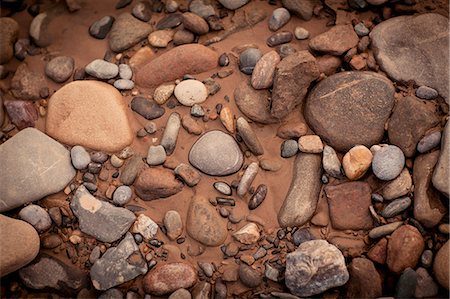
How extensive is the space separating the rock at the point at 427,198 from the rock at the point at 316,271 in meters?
0.40

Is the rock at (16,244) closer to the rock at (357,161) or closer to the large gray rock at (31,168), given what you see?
the large gray rock at (31,168)

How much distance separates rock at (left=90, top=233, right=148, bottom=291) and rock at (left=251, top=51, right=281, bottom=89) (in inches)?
39.0

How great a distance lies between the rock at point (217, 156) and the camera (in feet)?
8.04

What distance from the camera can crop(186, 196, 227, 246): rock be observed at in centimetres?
236

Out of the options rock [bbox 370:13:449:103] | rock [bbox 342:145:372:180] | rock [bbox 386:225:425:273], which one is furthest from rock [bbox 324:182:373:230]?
rock [bbox 370:13:449:103]

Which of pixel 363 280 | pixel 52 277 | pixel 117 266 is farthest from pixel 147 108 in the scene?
pixel 363 280

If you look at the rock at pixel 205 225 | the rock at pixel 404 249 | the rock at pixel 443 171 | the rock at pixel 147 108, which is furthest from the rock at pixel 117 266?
the rock at pixel 443 171

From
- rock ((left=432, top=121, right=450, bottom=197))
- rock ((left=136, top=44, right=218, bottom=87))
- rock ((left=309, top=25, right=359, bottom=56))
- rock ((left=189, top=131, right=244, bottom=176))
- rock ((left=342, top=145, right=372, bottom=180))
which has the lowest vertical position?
rock ((left=189, top=131, right=244, bottom=176))

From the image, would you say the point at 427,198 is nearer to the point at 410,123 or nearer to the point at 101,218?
the point at 410,123

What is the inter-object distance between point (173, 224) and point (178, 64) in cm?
83

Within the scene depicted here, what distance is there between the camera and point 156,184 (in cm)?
243

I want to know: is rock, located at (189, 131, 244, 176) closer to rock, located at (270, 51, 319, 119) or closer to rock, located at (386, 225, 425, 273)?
rock, located at (270, 51, 319, 119)

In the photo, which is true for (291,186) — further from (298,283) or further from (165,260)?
(165,260)

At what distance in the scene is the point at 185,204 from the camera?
2447 millimetres
